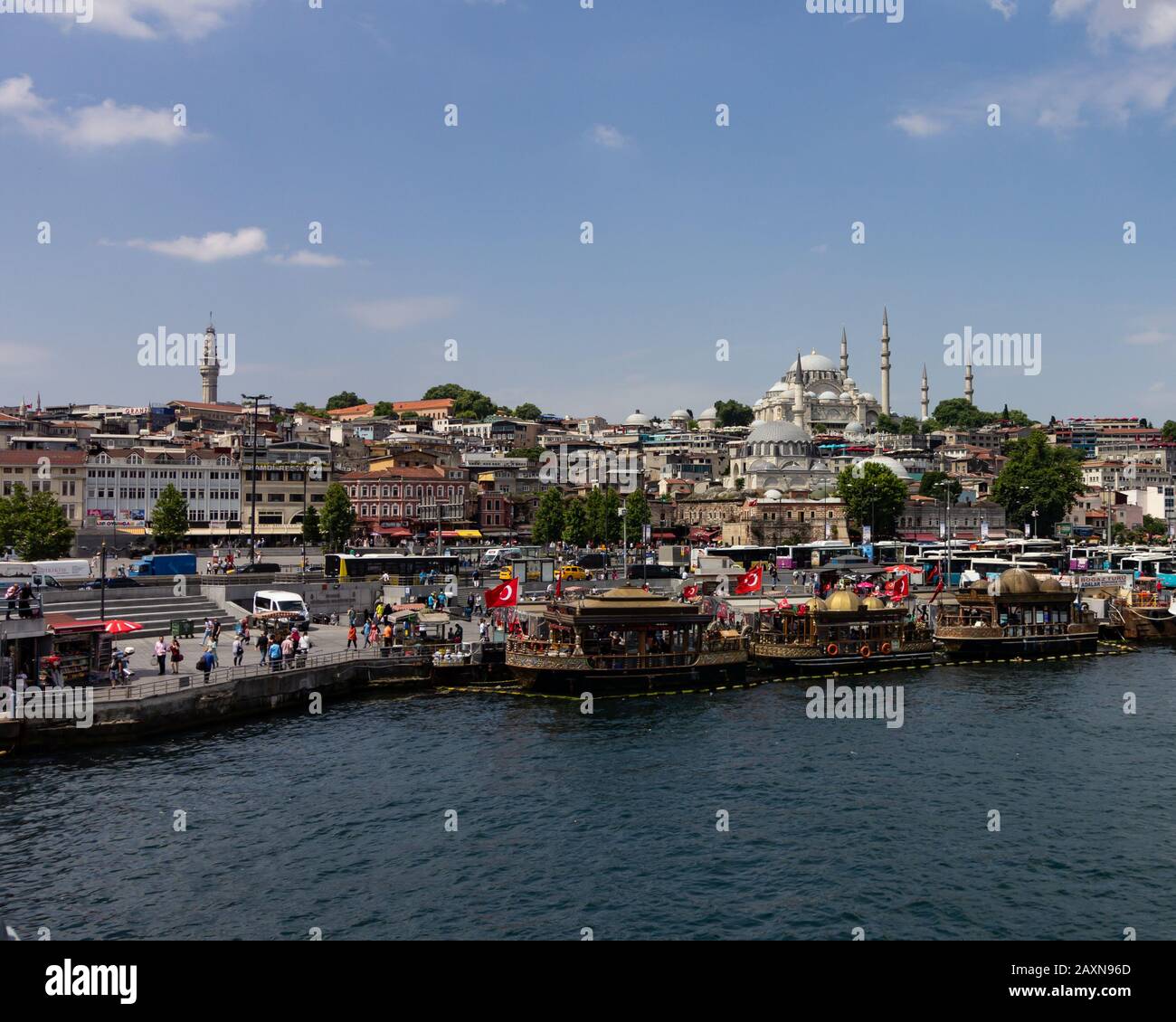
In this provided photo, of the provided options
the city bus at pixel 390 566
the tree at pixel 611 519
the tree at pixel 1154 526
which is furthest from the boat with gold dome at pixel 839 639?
the tree at pixel 1154 526

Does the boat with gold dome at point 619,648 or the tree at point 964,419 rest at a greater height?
the tree at point 964,419

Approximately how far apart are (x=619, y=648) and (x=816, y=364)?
540ft

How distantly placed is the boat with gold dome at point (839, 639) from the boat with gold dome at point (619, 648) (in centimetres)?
335

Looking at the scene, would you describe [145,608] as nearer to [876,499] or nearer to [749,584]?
[749,584]

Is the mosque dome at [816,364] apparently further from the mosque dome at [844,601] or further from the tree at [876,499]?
the mosque dome at [844,601]

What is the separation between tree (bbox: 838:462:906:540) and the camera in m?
106

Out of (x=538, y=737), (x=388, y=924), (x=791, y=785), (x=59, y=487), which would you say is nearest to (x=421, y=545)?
(x=59, y=487)

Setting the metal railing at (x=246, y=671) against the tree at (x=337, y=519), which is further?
the tree at (x=337, y=519)

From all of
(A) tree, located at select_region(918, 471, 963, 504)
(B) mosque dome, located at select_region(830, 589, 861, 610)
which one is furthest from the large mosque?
(B) mosque dome, located at select_region(830, 589, 861, 610)

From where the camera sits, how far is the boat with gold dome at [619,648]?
109ft

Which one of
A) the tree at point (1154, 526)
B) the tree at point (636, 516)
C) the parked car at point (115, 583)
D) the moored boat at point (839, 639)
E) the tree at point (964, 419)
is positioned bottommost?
the moored boat at point (839, 639)

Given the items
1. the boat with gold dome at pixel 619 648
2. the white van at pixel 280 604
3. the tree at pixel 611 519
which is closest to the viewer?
the boat with gold dome at pixel 619 648

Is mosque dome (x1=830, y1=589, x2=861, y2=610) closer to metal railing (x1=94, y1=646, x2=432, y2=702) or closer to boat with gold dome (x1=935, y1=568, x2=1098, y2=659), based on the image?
boat with gold dome (x1=935, y1=568, x2=1098, y2=659)
